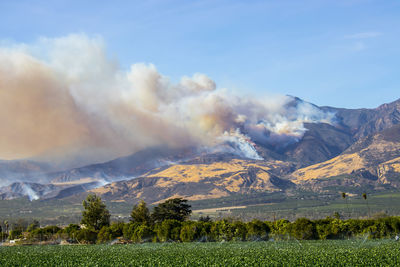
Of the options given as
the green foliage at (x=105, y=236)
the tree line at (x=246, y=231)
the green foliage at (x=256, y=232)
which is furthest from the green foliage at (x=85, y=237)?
the green foliage at (x=256, y=232)

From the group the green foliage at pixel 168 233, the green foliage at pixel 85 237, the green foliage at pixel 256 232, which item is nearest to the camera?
A: the green foliage at pixel 256 232

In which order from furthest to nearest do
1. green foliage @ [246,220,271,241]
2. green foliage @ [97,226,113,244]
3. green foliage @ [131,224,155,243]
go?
green foliage @ [97,226,113,244] < green foliage @ [131,224,155,243] < green foliage @ [246,220,271,241]

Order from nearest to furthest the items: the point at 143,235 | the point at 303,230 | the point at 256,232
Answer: the point at 303,230, the point at 256,232, the point at 143,235

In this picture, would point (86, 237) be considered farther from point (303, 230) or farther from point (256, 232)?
point (303, 230)

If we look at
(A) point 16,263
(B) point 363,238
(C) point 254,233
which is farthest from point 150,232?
(A) point 16,263

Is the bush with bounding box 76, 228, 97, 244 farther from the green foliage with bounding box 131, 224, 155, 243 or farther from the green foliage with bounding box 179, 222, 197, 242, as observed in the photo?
the green foliage with bounding box 179, 222, 197, 242

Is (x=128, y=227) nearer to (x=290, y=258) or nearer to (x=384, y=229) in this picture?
(x=384, y=229)

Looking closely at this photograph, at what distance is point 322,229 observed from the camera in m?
154

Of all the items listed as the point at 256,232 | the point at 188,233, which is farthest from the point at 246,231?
the point at 188,233

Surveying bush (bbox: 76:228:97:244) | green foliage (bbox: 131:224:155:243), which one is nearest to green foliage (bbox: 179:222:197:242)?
green foliage (bbox: 131:224:155:243)

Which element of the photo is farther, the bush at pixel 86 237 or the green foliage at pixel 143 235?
the bush at pixel 86 237

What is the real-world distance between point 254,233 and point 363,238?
3608cm

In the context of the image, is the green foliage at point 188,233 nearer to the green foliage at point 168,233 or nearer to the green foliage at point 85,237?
the green foliage at point 168,233

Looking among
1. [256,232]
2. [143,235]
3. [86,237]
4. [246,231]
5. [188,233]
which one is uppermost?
[86,237]
